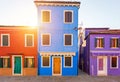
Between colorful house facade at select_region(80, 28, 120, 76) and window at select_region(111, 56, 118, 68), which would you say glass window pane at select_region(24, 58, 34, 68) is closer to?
colorful house facade at select_region(80, 28, 120, 76)

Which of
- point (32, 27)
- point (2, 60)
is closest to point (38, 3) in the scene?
point (32, 27)

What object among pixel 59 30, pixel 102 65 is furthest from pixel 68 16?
pixel 102 65

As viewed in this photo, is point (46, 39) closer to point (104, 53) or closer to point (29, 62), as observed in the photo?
point (29, 62)

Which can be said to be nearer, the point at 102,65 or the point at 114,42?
the point at 102,65

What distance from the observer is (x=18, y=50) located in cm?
2927

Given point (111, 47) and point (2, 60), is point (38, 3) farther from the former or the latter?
point (111, 47)

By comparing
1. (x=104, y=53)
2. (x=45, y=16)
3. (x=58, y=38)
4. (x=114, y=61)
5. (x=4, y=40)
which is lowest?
(x=114, y=61)

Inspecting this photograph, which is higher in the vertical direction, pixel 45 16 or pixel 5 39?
pixel 45 16

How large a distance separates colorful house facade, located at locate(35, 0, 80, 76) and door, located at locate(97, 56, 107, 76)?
291 centimetres

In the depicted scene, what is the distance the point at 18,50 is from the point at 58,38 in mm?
5156

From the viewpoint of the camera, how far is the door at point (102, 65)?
96.6ft

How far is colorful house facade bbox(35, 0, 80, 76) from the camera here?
29.2 meters

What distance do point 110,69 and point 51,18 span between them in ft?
31.7

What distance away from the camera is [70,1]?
29062 mm
